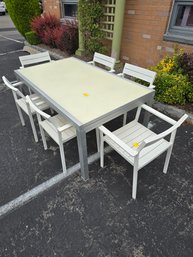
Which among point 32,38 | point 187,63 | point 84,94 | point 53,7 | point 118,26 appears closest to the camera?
point 84,94

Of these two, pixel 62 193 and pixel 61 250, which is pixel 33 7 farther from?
pixel 61 250

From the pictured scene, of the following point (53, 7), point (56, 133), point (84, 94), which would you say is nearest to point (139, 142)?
point (84, 94)

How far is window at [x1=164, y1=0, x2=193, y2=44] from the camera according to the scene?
290 centimetres

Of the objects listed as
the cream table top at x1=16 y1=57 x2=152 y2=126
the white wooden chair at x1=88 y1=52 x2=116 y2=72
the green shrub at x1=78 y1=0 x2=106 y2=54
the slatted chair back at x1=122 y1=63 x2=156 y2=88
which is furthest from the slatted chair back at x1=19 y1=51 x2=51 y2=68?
the green shrub at x1=78 y1=0 x2=106 y2=54

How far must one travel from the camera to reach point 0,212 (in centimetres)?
157

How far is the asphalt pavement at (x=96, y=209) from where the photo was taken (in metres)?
1.36

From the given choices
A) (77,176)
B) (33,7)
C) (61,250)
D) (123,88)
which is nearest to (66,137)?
(77,176)

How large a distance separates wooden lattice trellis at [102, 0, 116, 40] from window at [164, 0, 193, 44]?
138 cm

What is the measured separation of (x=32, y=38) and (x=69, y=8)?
1.62 meters

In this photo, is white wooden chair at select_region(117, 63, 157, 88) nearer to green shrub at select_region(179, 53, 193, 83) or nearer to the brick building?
green shrub at select_region(179, 53, 193, 83)

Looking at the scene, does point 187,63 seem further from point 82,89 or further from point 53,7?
point 53,7

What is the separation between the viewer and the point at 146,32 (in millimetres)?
3447

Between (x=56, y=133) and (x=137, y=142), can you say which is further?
(x=56, y=133)

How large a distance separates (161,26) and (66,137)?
2929 mm
